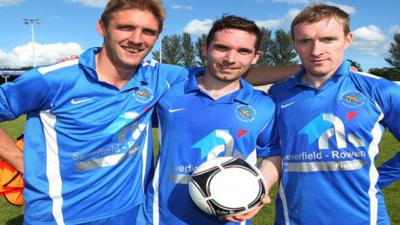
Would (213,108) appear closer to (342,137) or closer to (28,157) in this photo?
(342,137)

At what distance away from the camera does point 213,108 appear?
2.78 m

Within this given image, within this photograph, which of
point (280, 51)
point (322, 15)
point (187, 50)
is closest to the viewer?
point (322, 15)

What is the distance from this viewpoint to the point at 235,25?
2869 mm

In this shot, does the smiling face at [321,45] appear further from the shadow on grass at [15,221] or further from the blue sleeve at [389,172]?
the shadow on grass at [15,221]

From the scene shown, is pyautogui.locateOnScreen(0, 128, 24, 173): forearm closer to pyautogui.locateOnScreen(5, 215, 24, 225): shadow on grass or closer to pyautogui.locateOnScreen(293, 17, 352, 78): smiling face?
pyautogui.locateOnScreen(293, 17, 352, 78): smiling face

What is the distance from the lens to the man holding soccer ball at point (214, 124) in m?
2.73

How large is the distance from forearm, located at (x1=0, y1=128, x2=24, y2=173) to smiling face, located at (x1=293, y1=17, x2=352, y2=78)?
2185 millimetres

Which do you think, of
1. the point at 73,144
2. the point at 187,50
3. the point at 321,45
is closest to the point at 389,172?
the point at 321,45

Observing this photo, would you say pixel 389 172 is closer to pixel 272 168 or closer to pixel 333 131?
pixel 333 131

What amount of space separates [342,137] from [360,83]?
0.40m

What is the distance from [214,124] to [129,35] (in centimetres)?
86

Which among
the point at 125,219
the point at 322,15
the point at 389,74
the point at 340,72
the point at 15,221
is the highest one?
the point at 322,15

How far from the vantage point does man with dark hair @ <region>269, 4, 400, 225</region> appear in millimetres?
2631

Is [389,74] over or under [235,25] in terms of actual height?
under
